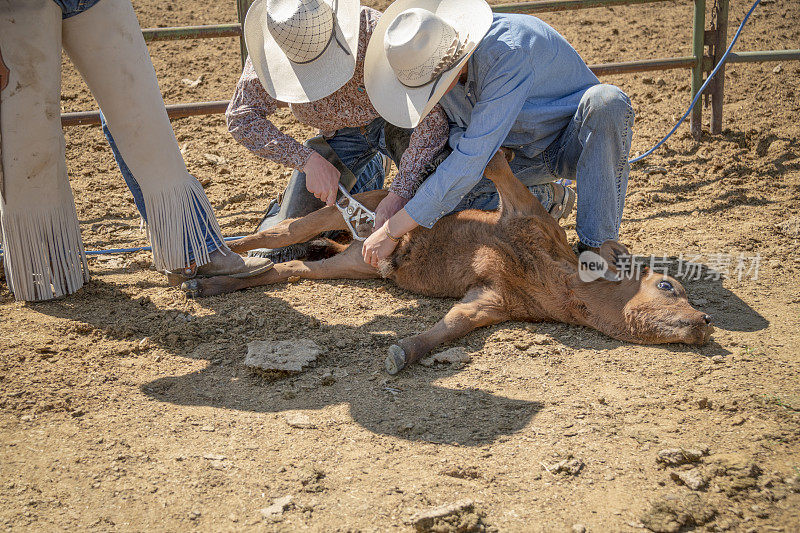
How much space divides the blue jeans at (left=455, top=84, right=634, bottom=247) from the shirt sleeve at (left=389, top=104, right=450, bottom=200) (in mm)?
617

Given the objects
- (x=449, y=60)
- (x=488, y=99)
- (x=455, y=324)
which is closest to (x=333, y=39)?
(x=449, y=60)

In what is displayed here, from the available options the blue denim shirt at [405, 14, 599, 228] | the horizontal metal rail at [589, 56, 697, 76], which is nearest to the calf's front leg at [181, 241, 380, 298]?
the blue denim shirt at [405, 14, 599, 228]

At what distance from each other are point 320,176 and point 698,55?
395 cm

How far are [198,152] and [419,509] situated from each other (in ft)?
16.4

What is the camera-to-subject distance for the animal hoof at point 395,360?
325cm

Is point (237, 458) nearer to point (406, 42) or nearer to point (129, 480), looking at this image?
point (129, 480)

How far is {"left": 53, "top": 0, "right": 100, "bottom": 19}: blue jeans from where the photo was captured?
10.6ft

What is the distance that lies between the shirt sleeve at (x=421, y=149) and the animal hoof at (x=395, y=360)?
941 mm

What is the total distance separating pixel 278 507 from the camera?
2344 mm

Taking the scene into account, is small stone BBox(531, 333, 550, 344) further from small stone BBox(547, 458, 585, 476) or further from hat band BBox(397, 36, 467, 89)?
hat band BBox(397, 36, 467, 89)

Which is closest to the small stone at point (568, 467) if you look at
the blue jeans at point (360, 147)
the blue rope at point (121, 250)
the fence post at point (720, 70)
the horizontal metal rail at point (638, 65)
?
the blue jeans at point (360, 147)

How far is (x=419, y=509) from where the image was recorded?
7.64 ft

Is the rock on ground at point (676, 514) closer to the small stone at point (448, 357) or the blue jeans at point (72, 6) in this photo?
the small stone at point (448, 357)

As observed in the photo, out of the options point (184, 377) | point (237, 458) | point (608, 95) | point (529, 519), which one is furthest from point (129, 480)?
point (608, 95)
